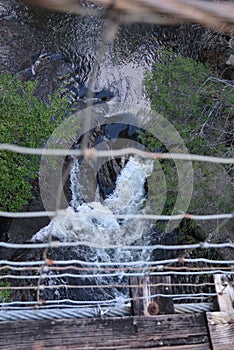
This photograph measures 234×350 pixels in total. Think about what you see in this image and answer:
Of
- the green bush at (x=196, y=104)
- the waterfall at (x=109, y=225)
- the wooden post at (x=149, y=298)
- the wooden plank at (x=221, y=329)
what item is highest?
the green bush at (x=196, y=104)

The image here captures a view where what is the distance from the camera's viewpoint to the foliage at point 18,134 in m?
4.49

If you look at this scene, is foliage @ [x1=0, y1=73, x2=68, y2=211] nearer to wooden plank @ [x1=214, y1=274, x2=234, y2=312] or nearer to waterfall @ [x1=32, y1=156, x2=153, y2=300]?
waterfall @ [x1=32, y1=156, x2=153, y2=300]

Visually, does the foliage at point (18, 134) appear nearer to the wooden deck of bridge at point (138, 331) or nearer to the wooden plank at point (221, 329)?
the wooden deck of bridge at point (138, 331)

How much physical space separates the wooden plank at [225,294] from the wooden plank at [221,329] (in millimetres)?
25

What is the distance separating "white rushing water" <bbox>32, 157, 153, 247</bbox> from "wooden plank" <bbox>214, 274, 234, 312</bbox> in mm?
3732

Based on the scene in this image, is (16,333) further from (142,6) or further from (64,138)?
(64,138)

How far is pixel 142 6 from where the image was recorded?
0.55 m

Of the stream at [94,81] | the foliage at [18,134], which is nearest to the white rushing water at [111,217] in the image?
the stream at [94,81]

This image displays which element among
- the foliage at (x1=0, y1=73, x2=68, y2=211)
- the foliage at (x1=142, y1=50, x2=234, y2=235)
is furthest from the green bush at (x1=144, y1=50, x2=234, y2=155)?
the foliage at (x1=0, y1=73, x2=68, y2=211)

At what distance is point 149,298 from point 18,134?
3.60 metres

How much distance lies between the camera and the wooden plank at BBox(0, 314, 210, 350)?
1.28 metres

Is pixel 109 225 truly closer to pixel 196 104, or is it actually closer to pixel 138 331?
pixel 196 104

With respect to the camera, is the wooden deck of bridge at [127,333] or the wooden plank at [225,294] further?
the wooden plank at [225,294]

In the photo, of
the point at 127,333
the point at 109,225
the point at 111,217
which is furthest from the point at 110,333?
the point at 109,225
